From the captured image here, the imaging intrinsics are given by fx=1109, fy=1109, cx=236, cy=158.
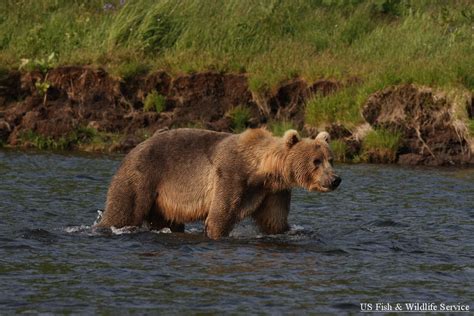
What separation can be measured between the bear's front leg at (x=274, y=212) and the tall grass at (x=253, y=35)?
7.09m

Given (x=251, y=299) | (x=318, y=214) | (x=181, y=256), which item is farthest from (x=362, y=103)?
(x=251, y=299)

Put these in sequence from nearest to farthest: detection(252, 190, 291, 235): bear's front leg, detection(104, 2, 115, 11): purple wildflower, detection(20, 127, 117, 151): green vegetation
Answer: detection(252, 190, 291, 235): bear's front leg, detection(20, 127, 117, 151): green vegetation, detection(104, 2, 115, 11): purple wildflower

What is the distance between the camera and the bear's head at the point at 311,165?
9.80 m

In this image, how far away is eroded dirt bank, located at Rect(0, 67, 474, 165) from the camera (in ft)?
53.9

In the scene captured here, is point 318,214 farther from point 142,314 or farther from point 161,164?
point 142,314

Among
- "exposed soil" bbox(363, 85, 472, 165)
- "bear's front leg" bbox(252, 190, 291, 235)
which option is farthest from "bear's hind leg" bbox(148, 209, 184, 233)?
"exposed soil" bbox(363, 85, 472, 165)

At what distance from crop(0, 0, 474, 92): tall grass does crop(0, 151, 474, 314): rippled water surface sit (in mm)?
4732

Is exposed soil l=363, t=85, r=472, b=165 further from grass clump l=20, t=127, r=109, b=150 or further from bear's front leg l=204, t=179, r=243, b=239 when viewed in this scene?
bear's front leg l=204, t=179, r=243, b=239

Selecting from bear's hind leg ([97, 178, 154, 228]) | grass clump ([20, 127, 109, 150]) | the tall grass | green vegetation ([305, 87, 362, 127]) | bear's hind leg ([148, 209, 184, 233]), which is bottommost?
grass clump ([20, 127, 109, 150])

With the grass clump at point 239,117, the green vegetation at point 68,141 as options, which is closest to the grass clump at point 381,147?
the grass clump at point 239,117

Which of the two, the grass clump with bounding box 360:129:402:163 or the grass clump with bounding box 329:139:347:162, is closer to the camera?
the grass clump with bounding box 360:129:402:163

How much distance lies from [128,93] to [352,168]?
4661mm

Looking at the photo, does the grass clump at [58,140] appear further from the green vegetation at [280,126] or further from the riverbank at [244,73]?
the green vegetation at [280,126]

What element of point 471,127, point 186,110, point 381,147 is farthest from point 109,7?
point 471,127
